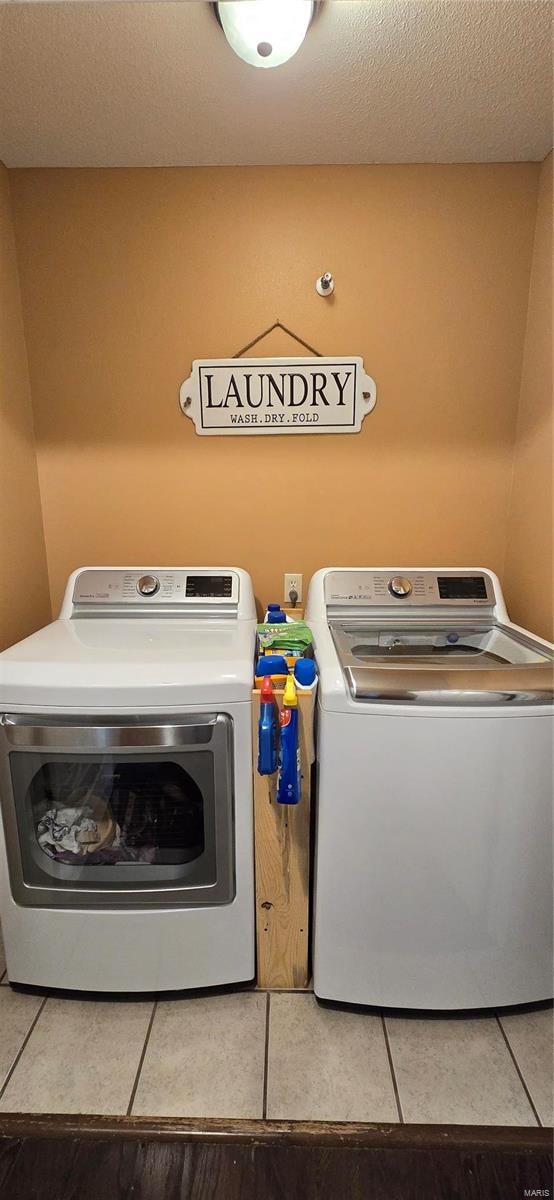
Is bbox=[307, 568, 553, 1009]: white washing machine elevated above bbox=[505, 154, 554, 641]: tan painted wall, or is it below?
below

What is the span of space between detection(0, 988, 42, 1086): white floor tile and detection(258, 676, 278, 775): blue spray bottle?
0.89m

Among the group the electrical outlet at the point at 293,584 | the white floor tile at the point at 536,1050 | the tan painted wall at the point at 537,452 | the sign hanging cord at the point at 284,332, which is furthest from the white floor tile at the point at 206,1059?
the sign hanging cord at the point at 284,332

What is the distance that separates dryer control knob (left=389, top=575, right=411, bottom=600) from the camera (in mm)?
1600

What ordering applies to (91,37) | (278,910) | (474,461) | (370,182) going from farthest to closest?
(474,461), (370,182), (278,910), (91,37)

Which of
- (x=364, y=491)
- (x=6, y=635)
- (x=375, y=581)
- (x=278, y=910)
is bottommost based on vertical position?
(x=278, y=910)

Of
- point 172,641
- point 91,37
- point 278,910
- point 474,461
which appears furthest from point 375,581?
point 91,37

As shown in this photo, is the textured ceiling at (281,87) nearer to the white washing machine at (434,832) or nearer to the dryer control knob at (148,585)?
the dryer control knob at (148,585)

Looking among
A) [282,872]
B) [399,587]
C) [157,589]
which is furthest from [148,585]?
[282,872]

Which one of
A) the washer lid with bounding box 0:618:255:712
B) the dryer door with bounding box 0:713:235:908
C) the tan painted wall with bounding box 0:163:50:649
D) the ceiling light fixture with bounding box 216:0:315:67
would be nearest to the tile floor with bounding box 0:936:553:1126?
the dryer door with bounding box 0:713:235:908

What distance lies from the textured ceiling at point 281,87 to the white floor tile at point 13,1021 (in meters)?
2.24

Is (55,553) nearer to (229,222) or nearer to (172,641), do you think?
(172,641)

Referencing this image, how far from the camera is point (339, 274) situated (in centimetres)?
162

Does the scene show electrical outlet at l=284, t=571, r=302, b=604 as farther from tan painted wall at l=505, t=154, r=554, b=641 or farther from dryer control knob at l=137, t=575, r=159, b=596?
tan painted wall at l=505, t=154, r=554, b=641

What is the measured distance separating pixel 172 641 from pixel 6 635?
0.60 metres
